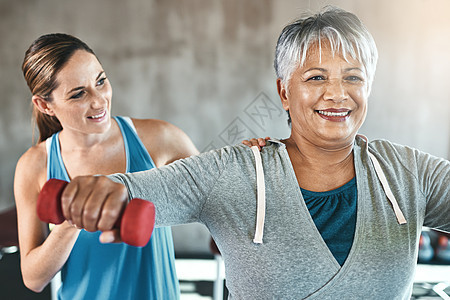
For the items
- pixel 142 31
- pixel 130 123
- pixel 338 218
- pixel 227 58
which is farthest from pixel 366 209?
pixel 142 31

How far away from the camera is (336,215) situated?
3.52 feet

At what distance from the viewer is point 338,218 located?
Result: 3.50 feet

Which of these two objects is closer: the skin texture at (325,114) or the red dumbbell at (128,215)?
the red dumbbell at (128,215)

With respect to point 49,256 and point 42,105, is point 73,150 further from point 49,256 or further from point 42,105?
point 49,256

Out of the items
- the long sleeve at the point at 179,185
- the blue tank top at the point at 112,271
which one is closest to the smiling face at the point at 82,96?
the blue tank top at the point at 112,271

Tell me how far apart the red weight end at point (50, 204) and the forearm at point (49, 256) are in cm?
65

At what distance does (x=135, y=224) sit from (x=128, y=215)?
0.02 m

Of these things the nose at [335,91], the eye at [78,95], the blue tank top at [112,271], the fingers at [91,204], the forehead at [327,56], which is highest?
the forehead at [327,56]

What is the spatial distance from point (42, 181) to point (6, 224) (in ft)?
5.06

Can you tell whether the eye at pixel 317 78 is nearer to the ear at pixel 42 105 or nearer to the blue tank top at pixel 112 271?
the blue tank top at pixel 112 271

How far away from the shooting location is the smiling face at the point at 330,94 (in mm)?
1064

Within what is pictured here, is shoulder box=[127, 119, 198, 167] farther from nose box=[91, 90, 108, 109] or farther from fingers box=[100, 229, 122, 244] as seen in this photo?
fingers box=[100, 229, 122, 244]

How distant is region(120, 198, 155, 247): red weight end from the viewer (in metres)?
0.68

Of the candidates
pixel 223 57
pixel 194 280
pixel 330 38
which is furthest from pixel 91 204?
pixel 223 57
